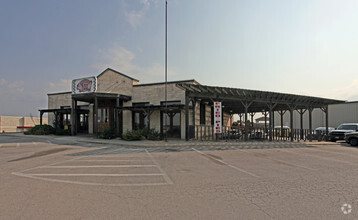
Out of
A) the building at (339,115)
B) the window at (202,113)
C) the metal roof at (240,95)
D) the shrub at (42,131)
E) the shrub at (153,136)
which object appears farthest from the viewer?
the building at (339,115)

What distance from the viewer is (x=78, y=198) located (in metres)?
3.76

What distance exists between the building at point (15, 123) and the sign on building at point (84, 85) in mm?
24788

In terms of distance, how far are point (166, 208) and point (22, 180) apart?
4.46m

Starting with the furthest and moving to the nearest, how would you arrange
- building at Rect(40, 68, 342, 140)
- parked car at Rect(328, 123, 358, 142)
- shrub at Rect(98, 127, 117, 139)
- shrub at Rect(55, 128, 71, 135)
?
1. shrub at Rect(55, 128, 71, 135)
2. parked car at Rect(328, 123, 358, 142)
3. shrub at Rect(98, 127, 117, 139)
4. building at Rect(40, 68, 342, 140)

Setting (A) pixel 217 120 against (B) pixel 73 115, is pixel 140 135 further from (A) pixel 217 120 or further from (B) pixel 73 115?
(B) pixel 73 115

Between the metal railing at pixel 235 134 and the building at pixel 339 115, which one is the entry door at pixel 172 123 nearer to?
the metal railing at pixel 235 134

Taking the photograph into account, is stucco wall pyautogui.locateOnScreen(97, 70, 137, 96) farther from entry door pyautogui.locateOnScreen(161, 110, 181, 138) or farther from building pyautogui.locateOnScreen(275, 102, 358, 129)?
building pyautogui.locateOnScreen(275, 102, 358, 129)

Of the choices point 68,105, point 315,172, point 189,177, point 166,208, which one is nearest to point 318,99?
point 315,172

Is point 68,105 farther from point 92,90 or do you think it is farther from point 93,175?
point 93,175

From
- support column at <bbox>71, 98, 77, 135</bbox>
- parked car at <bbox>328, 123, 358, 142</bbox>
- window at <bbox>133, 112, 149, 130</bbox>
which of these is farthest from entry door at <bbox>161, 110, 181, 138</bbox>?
parked car at <bbox>328, 123, 358, 142</bbox>

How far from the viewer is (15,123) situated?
35.9m

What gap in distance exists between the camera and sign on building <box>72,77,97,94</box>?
17688 millimetres

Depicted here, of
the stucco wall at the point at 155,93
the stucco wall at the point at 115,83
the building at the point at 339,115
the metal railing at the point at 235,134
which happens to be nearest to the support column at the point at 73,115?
the stucco wall at the point at 115,83

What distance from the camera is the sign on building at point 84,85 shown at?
58.0 feet
